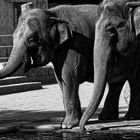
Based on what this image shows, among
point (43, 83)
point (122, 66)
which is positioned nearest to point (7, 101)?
point (43, 83)

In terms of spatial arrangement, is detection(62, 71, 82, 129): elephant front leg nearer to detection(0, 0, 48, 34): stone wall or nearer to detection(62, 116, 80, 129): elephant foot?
detection(62, 116, 80, 129): elephant foot

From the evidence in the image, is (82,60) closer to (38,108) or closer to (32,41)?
(32,41)

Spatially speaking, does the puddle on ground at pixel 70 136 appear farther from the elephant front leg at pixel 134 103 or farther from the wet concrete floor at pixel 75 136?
the elephant front leg at pixel 134 103

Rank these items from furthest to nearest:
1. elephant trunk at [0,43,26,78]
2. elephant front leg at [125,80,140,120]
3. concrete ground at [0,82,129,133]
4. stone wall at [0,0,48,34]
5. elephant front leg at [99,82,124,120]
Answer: stone wall at [0,0,48,34], concrete ground at [0,82,129,133], elephant front leg at [99,82,124,120], elephant front leg at [125,80,140,120], elephant trunk at [0,43,26,78]

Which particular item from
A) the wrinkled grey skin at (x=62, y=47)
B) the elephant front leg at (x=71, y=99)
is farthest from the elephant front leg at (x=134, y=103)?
the elephant front leg at (x=71, y=99)

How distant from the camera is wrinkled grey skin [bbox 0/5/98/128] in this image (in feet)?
31.2

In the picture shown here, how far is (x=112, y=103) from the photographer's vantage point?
398 inches

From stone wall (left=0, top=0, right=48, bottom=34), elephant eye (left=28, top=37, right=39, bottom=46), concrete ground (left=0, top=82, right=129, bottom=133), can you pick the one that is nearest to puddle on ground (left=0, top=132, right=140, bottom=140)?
concrete ground (left=0, top=82, right=129, bottom=133)

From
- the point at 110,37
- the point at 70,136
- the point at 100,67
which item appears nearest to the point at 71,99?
the point at 70,136

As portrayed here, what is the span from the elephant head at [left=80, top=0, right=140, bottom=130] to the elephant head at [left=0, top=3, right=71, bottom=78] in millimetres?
1000

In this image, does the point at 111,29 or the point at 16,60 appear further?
the point at 16,60

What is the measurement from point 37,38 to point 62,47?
43 cm

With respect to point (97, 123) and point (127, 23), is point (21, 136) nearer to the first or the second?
point (97, 123)

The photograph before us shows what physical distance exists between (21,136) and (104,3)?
88.3 inches
